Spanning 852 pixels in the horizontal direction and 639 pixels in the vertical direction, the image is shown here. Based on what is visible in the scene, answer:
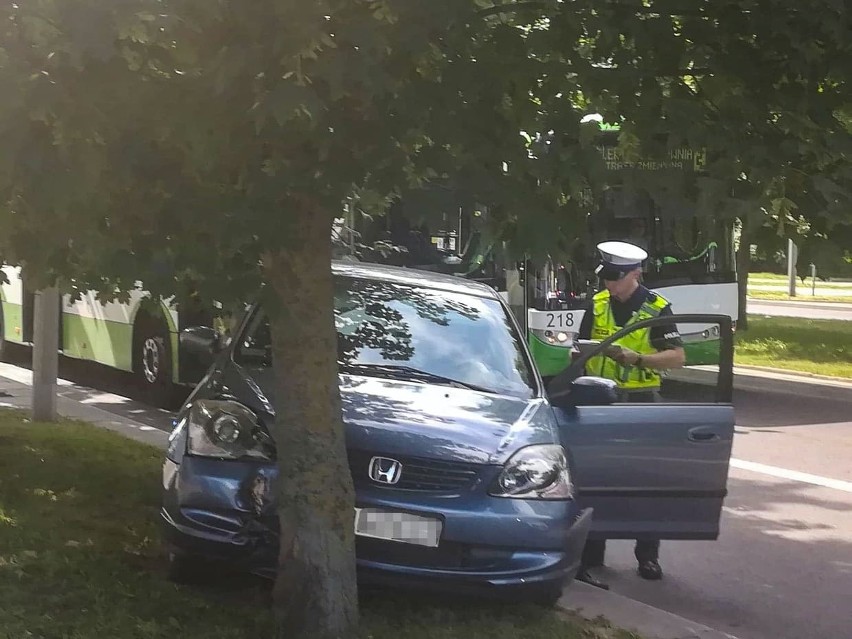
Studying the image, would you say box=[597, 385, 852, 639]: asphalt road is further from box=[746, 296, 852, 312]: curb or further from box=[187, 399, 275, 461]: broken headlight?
box=[746, 296, 852, 312]: curb

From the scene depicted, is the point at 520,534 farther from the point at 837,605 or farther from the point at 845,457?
the point at 845,457

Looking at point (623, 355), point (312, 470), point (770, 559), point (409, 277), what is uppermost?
point (409, 277)

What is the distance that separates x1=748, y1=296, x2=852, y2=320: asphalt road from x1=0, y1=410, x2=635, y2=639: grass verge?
2776cm

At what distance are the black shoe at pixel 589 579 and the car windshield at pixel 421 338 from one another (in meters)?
1.05

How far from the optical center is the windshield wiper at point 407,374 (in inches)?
217

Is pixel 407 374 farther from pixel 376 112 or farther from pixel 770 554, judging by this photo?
pixel 770 554

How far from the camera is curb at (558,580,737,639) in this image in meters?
4.84

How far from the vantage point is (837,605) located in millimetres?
5816

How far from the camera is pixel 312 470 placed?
4102 millimetres

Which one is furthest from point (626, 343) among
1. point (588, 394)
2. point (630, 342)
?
point (588, 394)

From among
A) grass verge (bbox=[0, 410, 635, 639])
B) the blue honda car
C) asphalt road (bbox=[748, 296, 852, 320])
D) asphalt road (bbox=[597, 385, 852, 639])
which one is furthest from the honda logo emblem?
asphalt road (bbox=[748, 296, 852, 320])

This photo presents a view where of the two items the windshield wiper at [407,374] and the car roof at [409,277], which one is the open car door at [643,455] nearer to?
the windshield wiper at [407,374]

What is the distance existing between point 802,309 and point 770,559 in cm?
3110

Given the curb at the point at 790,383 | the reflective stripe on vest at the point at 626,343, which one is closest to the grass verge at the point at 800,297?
the curb at the point at 790,383
